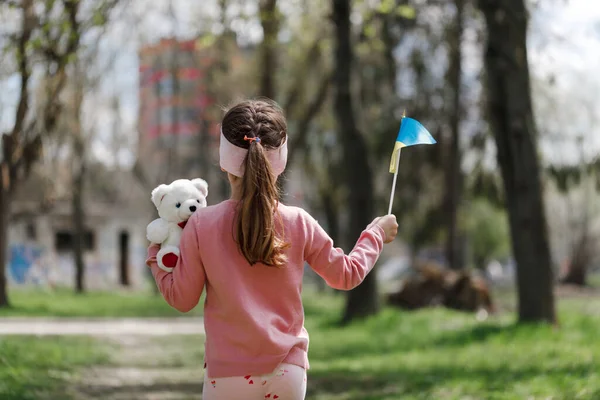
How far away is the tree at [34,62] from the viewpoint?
29.8ft

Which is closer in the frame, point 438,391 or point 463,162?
point 438,391

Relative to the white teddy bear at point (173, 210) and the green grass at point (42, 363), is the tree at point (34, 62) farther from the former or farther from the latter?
the white teddy bear at point (173, 210)

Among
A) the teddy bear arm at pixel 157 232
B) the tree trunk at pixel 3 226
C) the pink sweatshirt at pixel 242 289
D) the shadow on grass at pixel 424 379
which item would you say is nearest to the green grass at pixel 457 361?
the shadow on grass at pixel 424 379

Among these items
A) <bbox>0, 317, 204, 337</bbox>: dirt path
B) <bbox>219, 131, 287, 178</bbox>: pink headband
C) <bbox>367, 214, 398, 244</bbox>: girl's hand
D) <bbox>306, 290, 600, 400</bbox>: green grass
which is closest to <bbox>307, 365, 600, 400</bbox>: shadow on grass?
<bbox>306, 290, 600, 400</bbox>: green grass

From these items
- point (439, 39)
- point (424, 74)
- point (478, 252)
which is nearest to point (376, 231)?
point (439, 39)

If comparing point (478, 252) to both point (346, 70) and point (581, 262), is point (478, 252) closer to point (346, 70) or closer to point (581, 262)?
point (581, 262)

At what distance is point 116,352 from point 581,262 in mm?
31627

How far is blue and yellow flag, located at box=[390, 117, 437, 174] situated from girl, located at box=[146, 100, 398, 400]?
534 mm

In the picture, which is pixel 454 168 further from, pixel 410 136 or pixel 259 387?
pixel 259 387

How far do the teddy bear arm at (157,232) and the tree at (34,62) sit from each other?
5.51 m

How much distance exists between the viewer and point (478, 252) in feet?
177

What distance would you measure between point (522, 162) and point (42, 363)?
624cm

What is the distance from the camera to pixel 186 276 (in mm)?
3281

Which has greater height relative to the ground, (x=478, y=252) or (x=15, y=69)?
(x=15, y=69)
